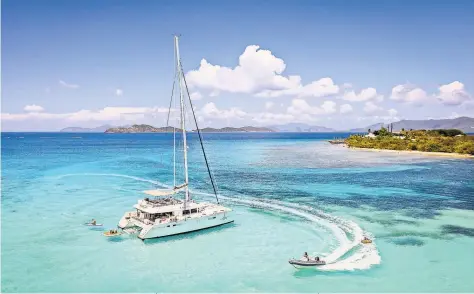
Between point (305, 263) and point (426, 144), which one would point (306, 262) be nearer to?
point (305, 263)

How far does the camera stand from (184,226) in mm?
35219

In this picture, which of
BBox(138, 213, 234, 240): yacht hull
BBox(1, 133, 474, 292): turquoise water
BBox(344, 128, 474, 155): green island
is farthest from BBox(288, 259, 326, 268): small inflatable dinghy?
BBox(344, 128, 474, 155): green island

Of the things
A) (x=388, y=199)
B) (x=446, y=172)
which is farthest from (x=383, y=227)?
(x=446, y=172)

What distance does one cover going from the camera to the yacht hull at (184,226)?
33.5m

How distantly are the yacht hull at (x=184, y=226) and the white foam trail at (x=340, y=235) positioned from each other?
953 centimetres

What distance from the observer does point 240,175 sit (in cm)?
7369

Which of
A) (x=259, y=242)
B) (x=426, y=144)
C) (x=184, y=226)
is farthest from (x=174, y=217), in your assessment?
(x=426, y=144)

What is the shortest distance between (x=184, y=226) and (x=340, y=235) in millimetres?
14237

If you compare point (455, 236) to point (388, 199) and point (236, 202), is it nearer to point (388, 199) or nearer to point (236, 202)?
point (388, 199)

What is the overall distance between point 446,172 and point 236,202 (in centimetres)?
4959

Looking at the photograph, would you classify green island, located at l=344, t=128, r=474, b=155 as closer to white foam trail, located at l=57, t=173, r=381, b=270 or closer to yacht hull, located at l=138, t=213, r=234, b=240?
white foam trail, located at l=57, t=173, r=381, b=270

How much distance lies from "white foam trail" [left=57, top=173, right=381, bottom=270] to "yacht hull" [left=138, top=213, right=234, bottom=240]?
9528 millimetres

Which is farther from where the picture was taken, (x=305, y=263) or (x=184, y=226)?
(x=184, y=226)

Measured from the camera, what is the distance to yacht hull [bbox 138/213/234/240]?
3350 centimetres
